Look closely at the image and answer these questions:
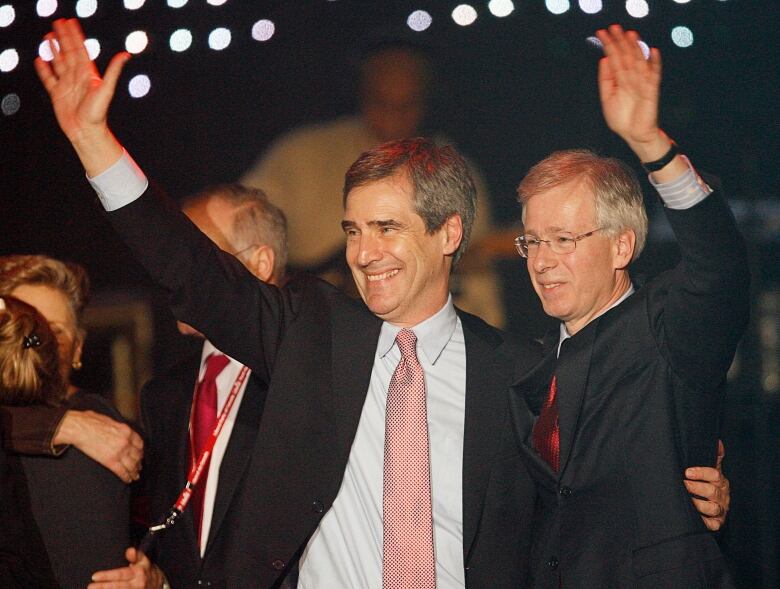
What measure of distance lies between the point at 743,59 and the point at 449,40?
1.12 m

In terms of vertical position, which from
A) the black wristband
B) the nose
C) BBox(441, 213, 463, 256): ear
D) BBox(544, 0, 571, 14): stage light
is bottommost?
the nose

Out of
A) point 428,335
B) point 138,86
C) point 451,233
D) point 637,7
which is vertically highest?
point 637,7

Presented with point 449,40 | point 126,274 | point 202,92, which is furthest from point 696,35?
point 126,274

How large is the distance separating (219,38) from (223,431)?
171cm

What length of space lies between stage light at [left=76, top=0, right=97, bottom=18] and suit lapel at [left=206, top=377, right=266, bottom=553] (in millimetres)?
1944

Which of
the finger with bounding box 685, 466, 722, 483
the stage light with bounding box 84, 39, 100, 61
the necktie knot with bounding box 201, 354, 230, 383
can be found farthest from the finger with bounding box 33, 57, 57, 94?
the stage light with bounding box 84, 39, 100, 61

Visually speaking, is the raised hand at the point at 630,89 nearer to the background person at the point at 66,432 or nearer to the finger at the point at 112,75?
the finger at the point at 112,75

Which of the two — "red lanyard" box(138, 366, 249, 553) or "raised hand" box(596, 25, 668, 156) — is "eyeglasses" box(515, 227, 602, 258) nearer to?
"raised hand" box(596, 25, 668, 156)

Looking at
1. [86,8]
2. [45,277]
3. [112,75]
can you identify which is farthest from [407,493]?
[86,8]

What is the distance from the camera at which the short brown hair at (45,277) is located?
3.24 metres

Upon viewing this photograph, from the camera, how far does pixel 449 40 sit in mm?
4043

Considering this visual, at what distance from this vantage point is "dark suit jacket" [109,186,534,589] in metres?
2.48

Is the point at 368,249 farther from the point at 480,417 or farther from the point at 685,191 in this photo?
the point at 685,191

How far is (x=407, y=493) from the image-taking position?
255 centimetres
